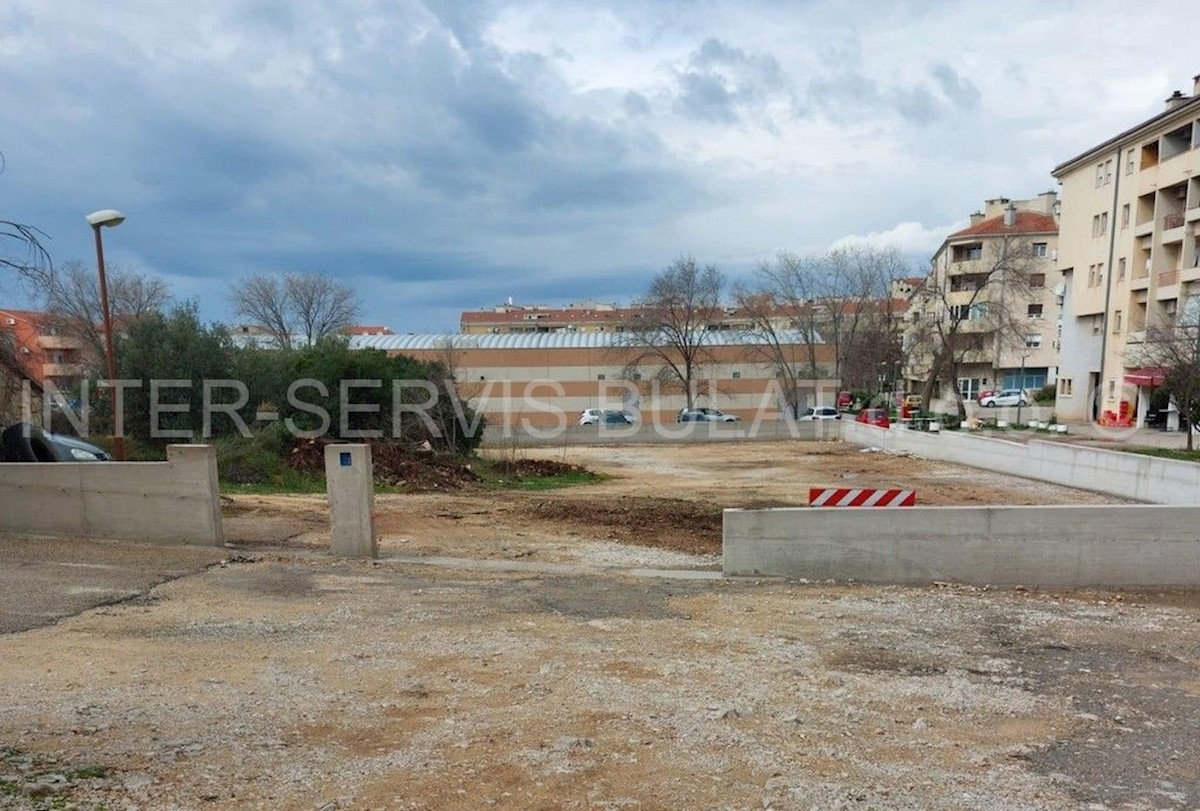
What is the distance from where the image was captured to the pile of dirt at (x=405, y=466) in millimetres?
19750

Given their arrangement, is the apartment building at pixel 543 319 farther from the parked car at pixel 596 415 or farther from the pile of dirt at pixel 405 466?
the pile of dirt at pixel 405 466

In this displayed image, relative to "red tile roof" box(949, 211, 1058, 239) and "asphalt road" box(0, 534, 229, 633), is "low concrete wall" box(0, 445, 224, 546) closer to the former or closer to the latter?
"asphalt road" box(0, 534, 229, 633)

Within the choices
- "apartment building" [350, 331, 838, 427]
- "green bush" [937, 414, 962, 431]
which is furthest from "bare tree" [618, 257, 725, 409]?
"green bush" [937, 414, 962, 431]

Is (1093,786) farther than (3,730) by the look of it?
No

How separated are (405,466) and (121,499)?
1002cm

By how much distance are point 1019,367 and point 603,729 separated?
78.7 m

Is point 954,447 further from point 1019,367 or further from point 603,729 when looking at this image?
point 1019,367

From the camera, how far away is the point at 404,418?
2434cm

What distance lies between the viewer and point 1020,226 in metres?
72.6

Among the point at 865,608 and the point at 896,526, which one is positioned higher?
the point at 896,526

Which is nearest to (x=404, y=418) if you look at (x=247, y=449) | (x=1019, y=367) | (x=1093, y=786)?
(x=247, y=449)

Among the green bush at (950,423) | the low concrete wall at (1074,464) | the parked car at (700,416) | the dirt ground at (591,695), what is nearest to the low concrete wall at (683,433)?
the green bush at (950,423)

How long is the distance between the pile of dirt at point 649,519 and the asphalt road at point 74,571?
638 centimetres

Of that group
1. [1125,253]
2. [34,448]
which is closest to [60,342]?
[34,448]
